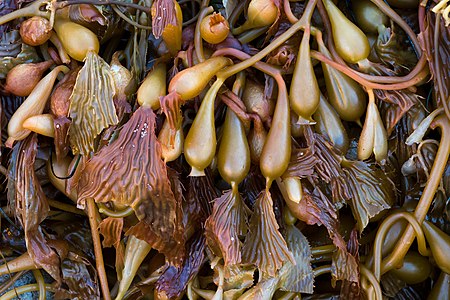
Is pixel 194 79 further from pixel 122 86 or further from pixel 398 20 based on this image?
pixel 398 20

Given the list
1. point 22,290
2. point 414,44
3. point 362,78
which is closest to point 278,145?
point 362,78

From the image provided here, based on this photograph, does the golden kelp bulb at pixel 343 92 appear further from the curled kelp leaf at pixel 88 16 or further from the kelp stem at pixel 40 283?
the kelp stem at pixel 40 283

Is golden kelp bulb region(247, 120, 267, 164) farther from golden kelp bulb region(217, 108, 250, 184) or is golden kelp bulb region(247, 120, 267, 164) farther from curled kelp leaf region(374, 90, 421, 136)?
curled kelp leaf region(374, 90, 421, 136)

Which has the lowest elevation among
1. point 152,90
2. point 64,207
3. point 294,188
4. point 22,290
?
point 22,290

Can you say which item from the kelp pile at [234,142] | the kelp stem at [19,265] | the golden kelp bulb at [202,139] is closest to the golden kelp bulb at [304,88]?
Result: the kelp pile at [234,142]

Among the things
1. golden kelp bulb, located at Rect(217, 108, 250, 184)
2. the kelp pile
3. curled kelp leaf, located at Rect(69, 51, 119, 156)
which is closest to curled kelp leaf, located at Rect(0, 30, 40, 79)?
the kelp pile
